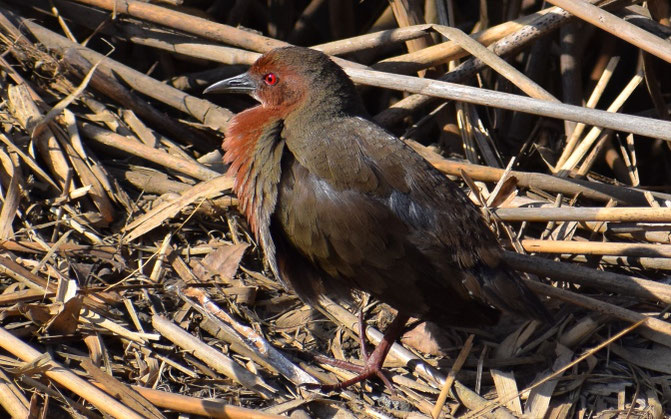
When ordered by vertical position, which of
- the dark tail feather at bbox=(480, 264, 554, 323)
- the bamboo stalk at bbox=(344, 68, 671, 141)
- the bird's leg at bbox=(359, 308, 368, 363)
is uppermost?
the bamboo stalk at bbox=(344, 68, 671, 141)

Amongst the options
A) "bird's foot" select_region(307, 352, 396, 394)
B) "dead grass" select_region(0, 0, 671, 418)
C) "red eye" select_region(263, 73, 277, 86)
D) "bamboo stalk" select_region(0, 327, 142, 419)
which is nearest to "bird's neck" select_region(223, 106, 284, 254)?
"red eye" select_region(263, 73, 277, 86)

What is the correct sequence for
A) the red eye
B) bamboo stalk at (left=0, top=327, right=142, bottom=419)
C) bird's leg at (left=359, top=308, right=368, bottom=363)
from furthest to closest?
1. the red eye
2. bird's leg at (left=359, top=308, right=368, bottom=363)
3. bamboo stalk at (left=0, top=327, right=142, bottom=419)

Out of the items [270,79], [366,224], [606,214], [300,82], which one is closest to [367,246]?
[366,224]

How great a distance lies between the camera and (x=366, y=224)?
363 centimetres

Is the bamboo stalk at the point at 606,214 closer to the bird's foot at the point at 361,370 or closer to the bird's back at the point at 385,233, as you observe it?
the bird's back at the point at 385,233

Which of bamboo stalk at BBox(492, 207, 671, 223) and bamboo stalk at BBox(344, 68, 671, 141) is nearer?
bamboo stalk at BBox(344, 68, 671, 141)

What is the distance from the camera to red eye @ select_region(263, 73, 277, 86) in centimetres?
418

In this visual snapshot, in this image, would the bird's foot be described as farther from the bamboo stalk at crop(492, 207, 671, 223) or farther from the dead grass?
the bamboo stalk at crop(492, 207, 671, 223)

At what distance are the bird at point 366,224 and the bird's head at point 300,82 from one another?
0.01 meters

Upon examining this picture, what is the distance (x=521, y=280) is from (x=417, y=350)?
26.4 inches

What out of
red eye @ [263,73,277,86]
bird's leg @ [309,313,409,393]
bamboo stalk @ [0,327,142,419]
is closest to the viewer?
bamboo stalk @ [0,327,142,419]

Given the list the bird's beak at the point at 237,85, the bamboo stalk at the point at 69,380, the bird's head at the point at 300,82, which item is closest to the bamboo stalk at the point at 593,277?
the bird's head at the point at 300,82

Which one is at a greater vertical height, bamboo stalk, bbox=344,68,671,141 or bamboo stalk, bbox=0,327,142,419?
bamboo stalk, bbox=344,68,671,141

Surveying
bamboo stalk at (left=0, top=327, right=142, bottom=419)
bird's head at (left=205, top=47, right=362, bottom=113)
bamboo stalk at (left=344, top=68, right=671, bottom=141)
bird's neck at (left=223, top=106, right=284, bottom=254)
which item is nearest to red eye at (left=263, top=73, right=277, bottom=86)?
bird's head at (left=205, top=47, right=362, bottom=113)
